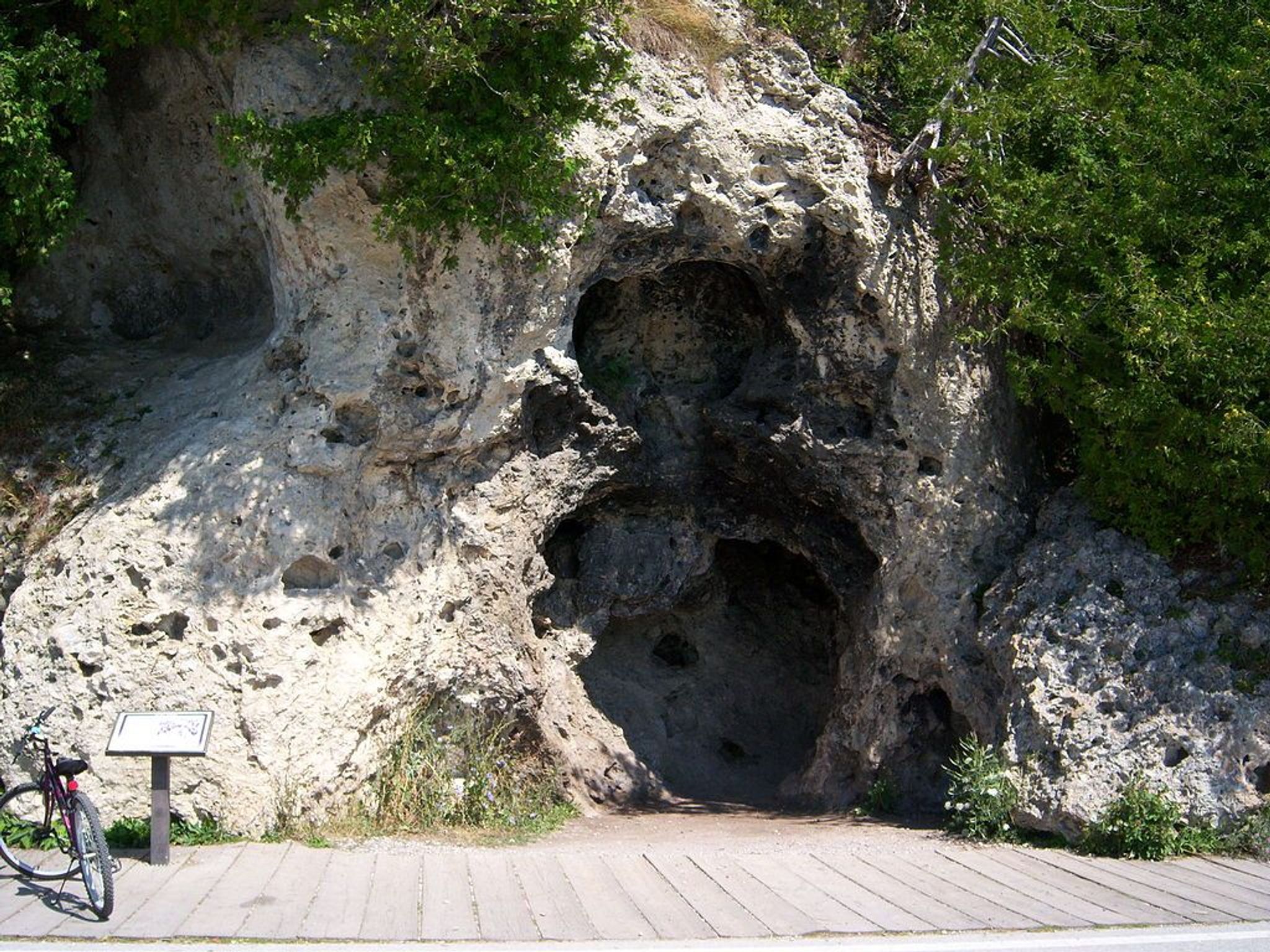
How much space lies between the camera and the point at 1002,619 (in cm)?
948

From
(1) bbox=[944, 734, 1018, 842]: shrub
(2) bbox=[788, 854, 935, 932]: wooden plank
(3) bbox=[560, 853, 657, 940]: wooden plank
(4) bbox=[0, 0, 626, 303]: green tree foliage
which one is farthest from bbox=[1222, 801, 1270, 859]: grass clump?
(4) bbox=[0, 0, 626, 303]: green tree foliage

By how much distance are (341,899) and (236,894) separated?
0.58 m

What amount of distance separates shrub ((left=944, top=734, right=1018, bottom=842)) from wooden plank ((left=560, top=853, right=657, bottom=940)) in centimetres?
280

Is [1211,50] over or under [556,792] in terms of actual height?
over

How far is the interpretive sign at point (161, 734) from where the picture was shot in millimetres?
6969

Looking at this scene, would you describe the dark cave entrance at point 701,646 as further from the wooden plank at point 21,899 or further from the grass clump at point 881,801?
the wooden plank at point 21,899

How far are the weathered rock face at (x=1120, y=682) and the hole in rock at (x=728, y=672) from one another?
2.77 metres

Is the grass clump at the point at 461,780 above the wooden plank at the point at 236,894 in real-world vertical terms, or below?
above

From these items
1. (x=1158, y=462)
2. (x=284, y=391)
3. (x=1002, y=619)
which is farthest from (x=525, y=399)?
(x=1158, y=462)

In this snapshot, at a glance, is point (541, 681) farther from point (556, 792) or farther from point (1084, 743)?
point (1084, 743)

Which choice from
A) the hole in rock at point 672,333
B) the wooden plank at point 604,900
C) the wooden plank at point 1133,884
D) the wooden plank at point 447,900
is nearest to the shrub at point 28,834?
the wooden plank at point 447,900

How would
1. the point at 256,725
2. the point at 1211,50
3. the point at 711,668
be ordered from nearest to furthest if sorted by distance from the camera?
the point at 256,725 → the point at 1211,50 → the point at 711,668

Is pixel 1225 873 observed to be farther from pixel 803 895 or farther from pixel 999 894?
pixel 803 895

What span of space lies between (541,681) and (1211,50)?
779 centimetres
